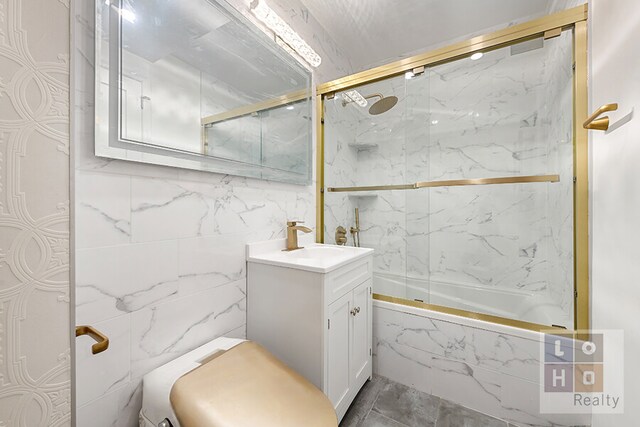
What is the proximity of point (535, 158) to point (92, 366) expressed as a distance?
2.48 metres

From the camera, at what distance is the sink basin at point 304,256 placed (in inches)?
43.8

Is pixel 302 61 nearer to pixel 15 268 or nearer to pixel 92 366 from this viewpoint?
pixel 15 268

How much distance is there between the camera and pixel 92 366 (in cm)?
77

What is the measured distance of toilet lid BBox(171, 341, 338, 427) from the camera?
2.26 ft

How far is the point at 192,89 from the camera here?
101 cm

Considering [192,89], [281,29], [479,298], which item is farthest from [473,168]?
[192,89]

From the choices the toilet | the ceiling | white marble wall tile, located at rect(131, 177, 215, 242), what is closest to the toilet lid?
the toilet

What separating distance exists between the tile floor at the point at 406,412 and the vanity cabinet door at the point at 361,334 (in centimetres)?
12

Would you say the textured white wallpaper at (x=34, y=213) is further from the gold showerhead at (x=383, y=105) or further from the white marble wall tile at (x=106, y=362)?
the gold showerhead at (x=383, y=105)

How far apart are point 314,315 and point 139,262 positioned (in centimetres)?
69

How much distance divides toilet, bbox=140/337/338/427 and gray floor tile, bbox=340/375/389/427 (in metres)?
0.65

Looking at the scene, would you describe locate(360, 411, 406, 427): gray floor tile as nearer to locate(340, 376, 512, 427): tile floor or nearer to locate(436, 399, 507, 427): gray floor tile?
locate(340, 376, 512, 427): tile floor

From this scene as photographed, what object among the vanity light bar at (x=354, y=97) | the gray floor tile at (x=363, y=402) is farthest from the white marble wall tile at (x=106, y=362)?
the vanity light bar at (x=354, y=97)

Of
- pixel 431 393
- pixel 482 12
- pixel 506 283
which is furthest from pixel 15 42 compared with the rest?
pixel 482 12
